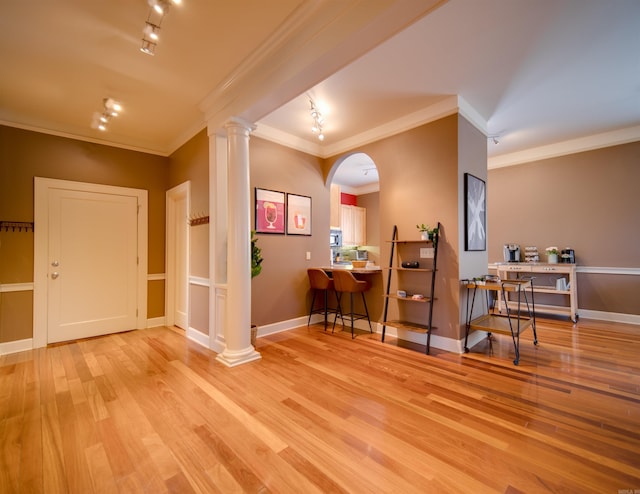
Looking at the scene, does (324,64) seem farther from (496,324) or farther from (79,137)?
(79,137)

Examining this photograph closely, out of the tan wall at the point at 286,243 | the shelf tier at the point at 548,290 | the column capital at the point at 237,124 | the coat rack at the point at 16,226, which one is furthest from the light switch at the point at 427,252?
the coat rack at the point at 16,226

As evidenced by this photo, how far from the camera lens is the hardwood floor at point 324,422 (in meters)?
1.48

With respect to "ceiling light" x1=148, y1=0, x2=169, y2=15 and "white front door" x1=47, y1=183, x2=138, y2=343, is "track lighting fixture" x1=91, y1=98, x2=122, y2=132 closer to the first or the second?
"white front door" x1=47, y1=183, x2=138, y2=343

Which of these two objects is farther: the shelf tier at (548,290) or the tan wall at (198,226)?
the shelf tier at (548,290)

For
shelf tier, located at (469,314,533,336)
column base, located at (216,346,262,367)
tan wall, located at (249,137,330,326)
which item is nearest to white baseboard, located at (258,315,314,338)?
tan wall, located at (249,137,330,326)

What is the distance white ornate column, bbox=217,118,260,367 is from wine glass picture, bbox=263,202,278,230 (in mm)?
934

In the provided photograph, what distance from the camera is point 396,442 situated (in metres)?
1.74

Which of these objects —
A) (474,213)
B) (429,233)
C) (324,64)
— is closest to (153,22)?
(324,64)

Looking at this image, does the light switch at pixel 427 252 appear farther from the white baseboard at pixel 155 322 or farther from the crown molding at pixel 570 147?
the white baseboard at pixel 155 322

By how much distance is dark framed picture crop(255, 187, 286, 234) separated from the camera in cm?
391

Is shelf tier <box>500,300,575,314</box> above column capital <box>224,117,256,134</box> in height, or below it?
below

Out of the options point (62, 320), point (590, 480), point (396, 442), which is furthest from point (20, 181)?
point (590, 480)

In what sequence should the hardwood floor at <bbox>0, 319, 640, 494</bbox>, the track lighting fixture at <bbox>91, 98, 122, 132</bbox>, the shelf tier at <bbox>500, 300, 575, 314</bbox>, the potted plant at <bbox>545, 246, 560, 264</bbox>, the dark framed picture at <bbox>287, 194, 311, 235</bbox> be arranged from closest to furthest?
the hardwood floor at <bbox>0, 319, 640, 494</bbox> → the track lighting fixture at <bbox>91, 98, 122, 132</bbox> → the dark framed picture at <bbox>287, 194, 311, 235</bbox> → the shelf tier at <bbox>500, 300, 575, 314</bbox> → the potted plant at <bbox>545, 246, 560, 264</bbox>

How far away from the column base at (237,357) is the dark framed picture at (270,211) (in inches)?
62.3
